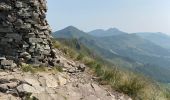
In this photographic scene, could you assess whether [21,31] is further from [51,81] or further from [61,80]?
[61,80]

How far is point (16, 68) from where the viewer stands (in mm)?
13234

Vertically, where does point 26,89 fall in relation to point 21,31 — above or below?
below

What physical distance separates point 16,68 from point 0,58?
0.66 metres

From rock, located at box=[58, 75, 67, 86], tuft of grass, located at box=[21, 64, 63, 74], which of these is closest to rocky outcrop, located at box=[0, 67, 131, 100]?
rock, located at box=[58, 75, 67, 86]

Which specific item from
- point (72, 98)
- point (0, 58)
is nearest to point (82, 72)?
point (72, 98)

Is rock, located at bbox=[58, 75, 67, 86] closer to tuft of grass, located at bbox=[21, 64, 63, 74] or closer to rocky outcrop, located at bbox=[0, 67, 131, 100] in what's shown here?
rocky outcrop, located at bbox=[0, 67, 131, 100]

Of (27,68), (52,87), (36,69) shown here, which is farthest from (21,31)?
(52,87)

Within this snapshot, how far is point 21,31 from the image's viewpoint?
13.4 m

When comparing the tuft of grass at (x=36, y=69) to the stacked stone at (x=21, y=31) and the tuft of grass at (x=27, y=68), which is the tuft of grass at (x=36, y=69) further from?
the stacked stone at (x=21, y=31)

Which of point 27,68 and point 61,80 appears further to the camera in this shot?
point 61,80

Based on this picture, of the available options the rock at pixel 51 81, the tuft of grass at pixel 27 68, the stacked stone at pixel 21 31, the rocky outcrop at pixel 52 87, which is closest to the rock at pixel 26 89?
the rocky outcrop at pixel 52 87

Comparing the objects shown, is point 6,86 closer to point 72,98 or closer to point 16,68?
point 16,68

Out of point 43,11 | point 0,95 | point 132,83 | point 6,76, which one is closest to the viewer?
point 0,95

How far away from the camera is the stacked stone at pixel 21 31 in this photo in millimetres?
13242
